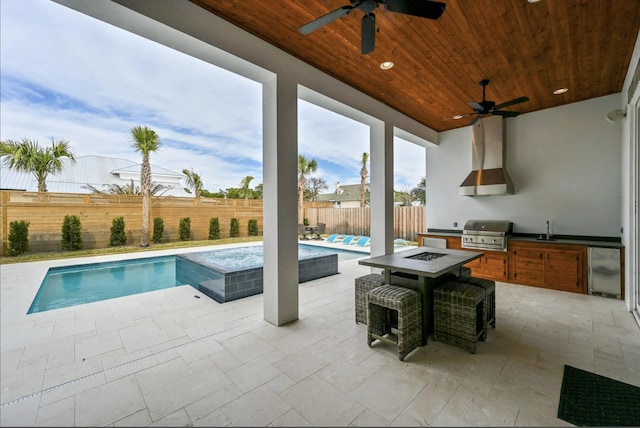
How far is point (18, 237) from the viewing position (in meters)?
6.98

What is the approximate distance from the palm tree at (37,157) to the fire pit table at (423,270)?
10.0 m

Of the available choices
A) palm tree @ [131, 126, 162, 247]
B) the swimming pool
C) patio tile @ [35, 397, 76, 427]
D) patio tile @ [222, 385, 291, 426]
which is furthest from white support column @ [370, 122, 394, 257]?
palm tree @ [131, 126, 162, 247]

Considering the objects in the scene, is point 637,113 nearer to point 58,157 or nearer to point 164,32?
point 164,32

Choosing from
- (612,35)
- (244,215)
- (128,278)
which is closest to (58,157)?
(128,278)

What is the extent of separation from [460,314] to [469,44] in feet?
9.42

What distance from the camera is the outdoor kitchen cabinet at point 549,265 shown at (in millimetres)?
3920

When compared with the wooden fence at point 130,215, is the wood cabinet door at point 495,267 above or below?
below

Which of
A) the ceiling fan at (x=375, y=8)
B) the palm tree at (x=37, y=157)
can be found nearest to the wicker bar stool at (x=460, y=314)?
the ceiling fan at (x=375, y=8)

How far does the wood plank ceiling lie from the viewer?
232cm

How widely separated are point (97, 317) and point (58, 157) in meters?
7.82

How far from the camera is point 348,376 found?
1.96 metres

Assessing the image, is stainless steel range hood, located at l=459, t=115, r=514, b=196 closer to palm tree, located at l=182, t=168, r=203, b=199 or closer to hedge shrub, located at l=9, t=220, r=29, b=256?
palm tree, located at l=182, t=168, r=203, b=199

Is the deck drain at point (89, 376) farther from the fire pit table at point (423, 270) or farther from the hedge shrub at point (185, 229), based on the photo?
the hedge shrub at point (185, 229)

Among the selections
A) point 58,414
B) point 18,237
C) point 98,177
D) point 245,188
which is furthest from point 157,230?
point 58,414
